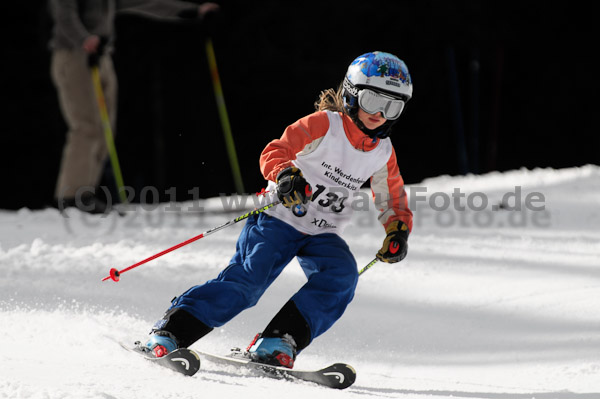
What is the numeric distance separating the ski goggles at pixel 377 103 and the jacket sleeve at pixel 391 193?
0.22 m

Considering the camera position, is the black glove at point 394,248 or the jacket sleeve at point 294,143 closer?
the jacket sleeve at point 294,143

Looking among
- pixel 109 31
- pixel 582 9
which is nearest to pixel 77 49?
pixel 109 31

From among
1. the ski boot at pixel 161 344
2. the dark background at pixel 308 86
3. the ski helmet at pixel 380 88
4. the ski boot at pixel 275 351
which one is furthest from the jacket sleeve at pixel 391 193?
the dark background at pixel 308 86

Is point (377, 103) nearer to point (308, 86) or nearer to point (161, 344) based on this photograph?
point (161, 344)

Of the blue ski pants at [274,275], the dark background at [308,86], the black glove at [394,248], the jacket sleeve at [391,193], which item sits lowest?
the blue ski pants at [274,275]

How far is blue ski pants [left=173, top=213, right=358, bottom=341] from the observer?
7.57 feet

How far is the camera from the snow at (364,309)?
2.10m

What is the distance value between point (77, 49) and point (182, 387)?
3.52 meters

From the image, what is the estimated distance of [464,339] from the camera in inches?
115

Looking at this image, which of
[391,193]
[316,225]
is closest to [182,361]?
[316,225]

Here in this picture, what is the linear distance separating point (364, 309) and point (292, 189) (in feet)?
3.95

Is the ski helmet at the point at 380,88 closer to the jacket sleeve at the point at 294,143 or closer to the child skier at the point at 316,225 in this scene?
the child skier at the point at 316,225

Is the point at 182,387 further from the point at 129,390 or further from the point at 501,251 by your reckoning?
the point at 501,251

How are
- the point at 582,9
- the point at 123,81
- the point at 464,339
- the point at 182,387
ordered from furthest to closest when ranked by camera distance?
the point at 582,9 → the point at 123,81 → the point at 464,339 → the point at 182,387
